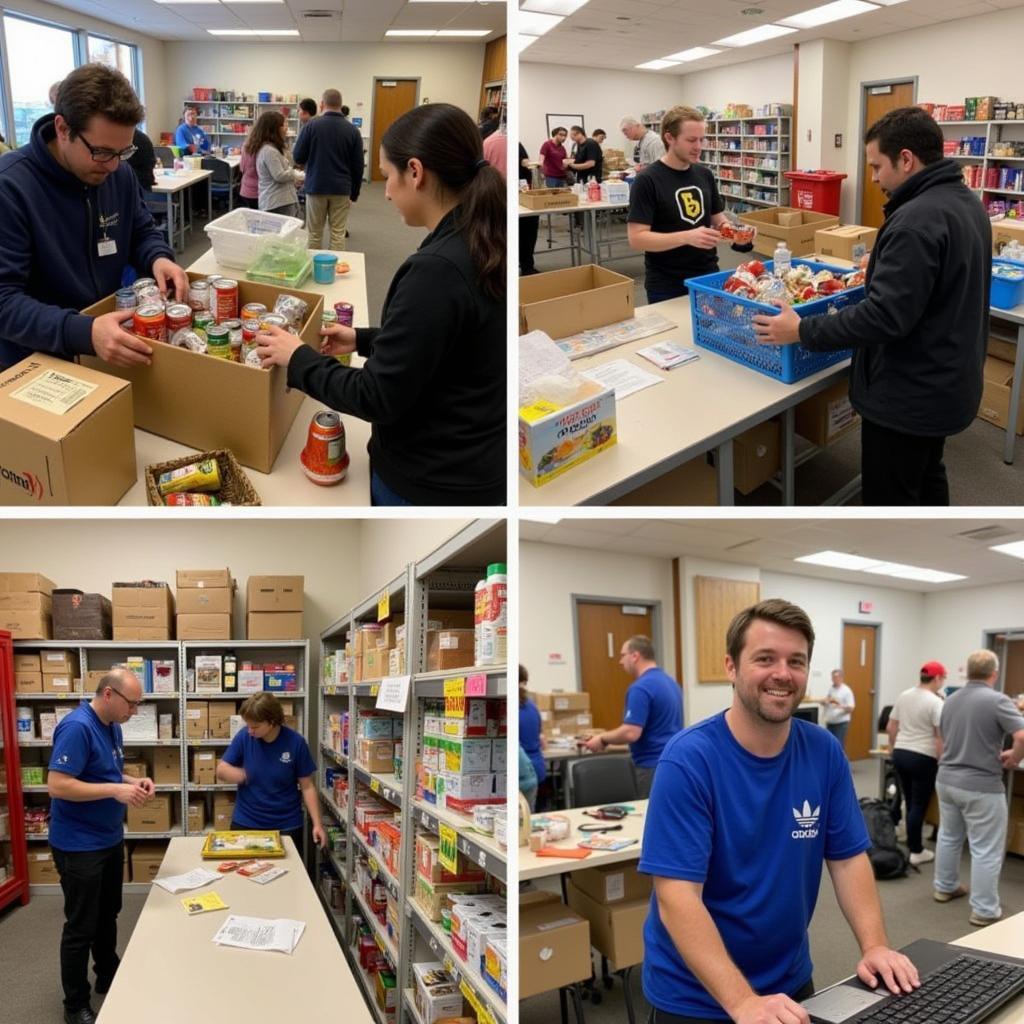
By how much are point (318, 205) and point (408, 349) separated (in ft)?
14.4

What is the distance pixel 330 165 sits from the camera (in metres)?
5.13

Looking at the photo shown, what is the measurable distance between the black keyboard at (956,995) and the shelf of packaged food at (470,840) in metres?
0.74

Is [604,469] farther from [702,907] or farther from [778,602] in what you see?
[702,907]

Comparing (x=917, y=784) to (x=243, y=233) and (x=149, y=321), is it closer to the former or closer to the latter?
(x=243, y=233)

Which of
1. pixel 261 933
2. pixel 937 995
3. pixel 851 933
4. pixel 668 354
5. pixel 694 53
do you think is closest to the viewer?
pixel 937 995

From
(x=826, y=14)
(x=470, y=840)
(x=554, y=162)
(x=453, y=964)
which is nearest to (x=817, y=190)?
(x=826, y=14)

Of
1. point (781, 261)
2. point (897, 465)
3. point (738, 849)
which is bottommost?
point (738, 849)

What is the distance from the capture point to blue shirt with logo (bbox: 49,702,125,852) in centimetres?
299

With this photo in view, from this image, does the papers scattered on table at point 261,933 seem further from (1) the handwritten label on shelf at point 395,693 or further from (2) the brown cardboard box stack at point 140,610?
(2) the brown cardboard box stack at point 140,610

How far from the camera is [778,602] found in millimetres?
1603

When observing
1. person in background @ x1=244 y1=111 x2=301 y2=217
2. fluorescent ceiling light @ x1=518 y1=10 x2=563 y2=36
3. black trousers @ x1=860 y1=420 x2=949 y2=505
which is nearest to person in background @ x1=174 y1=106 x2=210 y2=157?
person in background @ x1=244 y1=111 x2=301 y2=217

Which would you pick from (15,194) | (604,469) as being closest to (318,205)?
(15,194)

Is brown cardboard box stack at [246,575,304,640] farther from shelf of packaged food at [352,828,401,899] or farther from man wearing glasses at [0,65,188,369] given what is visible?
man wearing glasses at [0,65,188,369]

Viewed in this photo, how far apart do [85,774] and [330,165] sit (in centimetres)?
390
